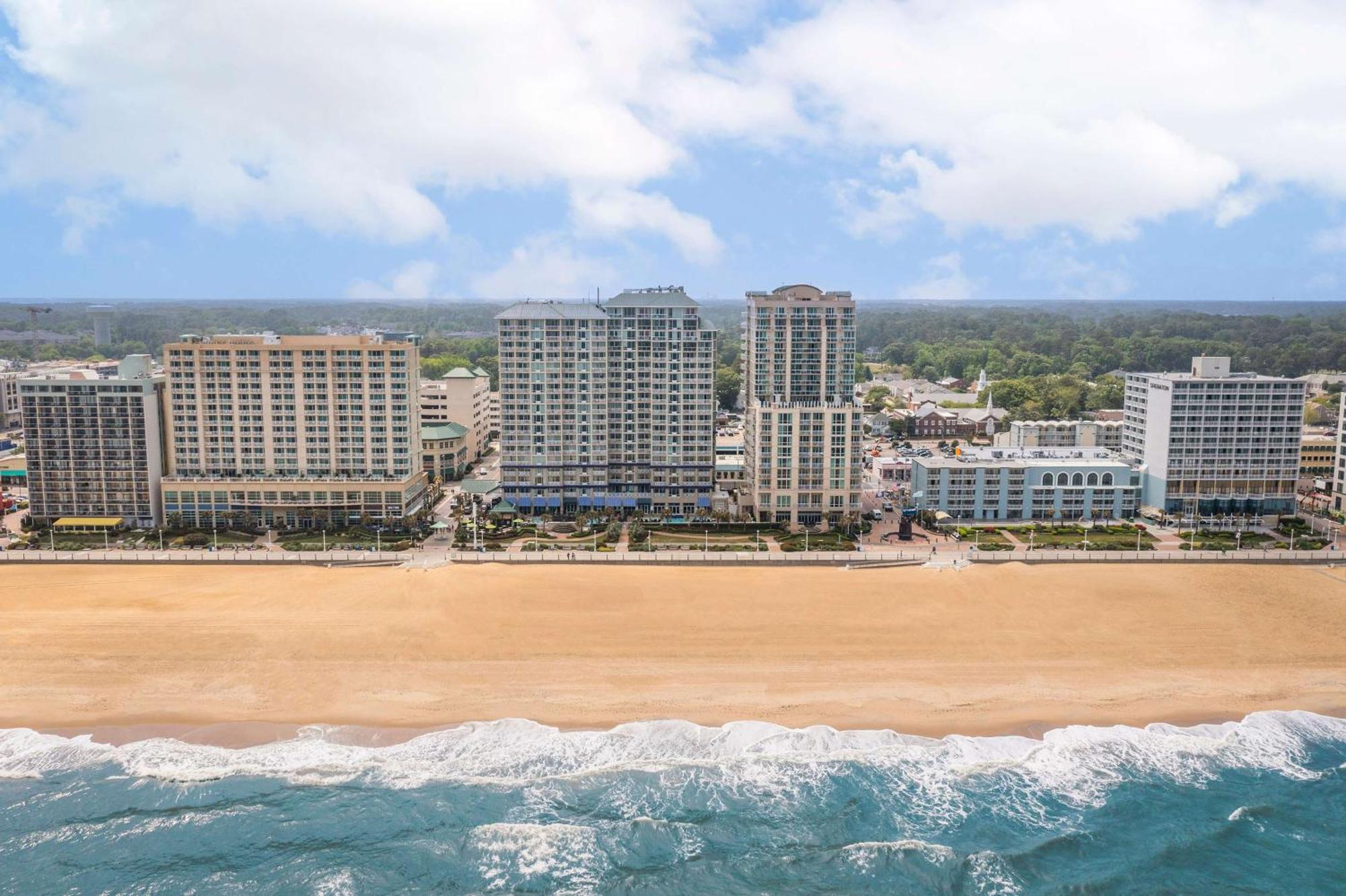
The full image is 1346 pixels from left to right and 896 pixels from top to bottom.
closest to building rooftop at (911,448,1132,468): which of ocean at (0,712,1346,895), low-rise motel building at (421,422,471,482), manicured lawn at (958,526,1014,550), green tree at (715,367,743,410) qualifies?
manicured lawn at (958,526,1014,550)

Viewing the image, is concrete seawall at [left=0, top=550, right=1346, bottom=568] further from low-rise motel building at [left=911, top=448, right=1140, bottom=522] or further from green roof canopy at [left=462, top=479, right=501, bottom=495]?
green roof canopy at [left=462, top=479, right=501, bottom=495]

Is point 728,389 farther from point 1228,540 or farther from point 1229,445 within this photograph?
point 1228,540

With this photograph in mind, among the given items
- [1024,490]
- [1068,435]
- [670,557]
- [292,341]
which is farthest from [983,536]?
[292,341]

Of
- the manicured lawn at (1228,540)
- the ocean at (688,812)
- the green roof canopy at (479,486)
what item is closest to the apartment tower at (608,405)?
the green roof canopy at (479,486)

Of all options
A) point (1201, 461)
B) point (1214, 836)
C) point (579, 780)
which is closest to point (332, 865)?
point (579, 780)

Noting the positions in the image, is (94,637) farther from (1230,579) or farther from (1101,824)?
(1230,579)

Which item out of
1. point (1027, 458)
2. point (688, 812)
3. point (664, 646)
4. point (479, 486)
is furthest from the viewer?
point (479, 486)

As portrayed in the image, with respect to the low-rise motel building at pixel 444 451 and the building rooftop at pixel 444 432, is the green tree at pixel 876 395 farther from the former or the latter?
the low-rise motel building at pixel 444 451
